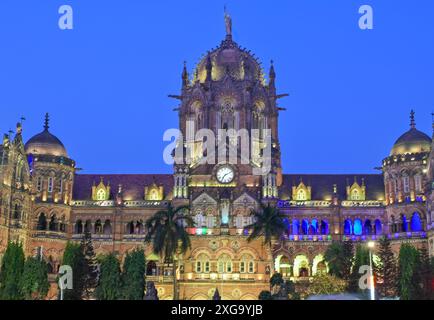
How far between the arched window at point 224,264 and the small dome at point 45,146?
29.2 meters

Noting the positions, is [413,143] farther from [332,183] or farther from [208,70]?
[208,70]

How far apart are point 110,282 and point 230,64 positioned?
4869 centimetres

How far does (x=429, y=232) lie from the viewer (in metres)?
86.7

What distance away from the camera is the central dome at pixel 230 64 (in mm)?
105125

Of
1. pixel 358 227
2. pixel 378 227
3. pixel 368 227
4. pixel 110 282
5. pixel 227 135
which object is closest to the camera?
pixel 110 282

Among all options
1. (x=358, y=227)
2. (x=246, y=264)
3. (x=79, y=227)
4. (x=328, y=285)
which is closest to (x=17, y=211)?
(x=79, y=227)

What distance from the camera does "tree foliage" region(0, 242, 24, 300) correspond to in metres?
66.2

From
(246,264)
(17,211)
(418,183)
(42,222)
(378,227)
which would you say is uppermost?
(418,183)

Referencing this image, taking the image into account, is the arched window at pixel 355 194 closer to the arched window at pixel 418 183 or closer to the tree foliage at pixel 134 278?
the arched window at pixel 418 183

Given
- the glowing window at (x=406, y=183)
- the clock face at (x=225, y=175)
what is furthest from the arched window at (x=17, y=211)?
the glowing window at (x=406, y=183)

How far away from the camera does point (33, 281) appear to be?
67500 millimetres

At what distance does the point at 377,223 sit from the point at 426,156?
41.0 feet

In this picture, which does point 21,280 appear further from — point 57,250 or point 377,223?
point 377,223
